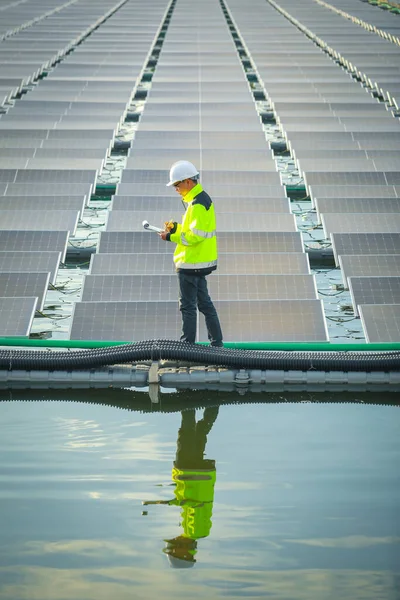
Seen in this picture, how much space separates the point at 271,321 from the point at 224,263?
2.15 metres

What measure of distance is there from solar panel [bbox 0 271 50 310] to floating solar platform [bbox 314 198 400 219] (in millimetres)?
5031

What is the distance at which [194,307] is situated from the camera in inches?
356

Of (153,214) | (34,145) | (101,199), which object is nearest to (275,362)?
(153,214)

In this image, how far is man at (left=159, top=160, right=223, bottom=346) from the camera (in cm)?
861

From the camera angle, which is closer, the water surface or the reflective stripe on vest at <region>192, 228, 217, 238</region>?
the water surface

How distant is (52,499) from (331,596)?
2.13 metres

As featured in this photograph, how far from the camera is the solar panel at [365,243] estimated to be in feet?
39.9

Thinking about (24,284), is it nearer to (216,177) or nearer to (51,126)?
(216,177)

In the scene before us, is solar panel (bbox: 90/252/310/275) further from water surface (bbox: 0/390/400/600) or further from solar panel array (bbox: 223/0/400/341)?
water surface (bbox: 0/390/400/600)

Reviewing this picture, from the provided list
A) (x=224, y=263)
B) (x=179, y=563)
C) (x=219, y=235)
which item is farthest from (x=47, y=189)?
(x=179, y=563)

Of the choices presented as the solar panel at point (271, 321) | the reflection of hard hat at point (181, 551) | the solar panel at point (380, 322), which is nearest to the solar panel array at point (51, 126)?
the solar panel at point (271, 321)

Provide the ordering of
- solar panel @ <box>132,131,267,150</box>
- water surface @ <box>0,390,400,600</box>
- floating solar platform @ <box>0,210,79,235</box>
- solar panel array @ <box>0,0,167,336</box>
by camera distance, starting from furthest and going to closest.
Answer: solar panel @ <box>132,131,267,150</box> < floating solar platform @ <box>0,210,79,235</box> < solar panel array @ <box>0,0,167,336</box> < water surface @ <box>0,390,400,600</box>

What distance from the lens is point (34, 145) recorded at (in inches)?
741

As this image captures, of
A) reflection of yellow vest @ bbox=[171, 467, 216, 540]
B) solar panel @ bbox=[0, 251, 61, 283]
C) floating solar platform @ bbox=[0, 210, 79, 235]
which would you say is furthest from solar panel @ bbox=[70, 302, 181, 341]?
floating solar platform @ bbox=[0, 210, 79, 235]
